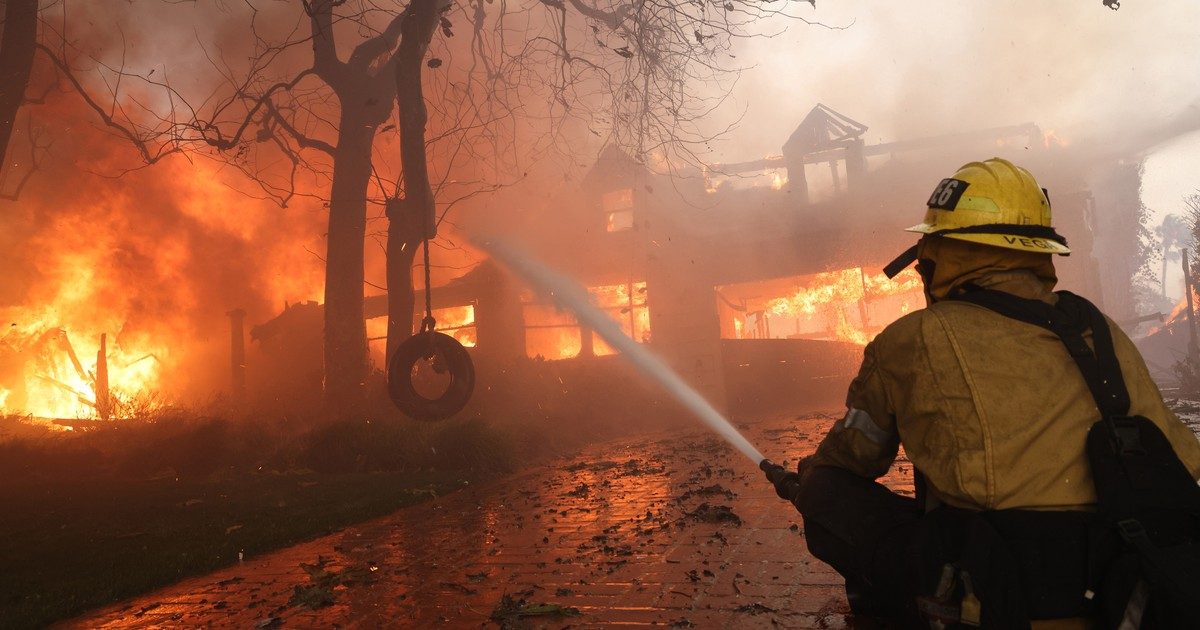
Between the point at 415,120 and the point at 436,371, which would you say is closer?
the point at 436,371

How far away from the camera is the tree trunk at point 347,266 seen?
37.3 ft

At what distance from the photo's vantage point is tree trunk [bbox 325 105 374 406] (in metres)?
11.4

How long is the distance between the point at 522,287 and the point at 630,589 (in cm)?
1769

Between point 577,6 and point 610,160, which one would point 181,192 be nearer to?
point 610,160

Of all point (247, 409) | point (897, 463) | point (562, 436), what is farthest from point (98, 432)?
point (897, 463)

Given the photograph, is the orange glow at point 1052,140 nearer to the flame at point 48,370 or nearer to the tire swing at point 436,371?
the tire swing at point 436,371

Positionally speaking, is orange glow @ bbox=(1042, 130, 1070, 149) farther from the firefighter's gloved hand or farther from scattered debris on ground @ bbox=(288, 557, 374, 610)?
scattered debris on ground @ bbox=(288, 557, 374, 610)

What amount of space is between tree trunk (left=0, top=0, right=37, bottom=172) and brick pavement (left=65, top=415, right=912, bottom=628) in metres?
6.08

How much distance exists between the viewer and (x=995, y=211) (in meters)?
2.17

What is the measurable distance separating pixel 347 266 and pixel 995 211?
11.2 m

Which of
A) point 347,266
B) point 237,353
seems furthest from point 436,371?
point 237,353

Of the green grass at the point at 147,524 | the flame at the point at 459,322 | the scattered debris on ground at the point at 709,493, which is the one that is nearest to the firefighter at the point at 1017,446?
the scattered debris on ground at the point at 709,493

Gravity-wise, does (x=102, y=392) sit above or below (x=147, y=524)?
above

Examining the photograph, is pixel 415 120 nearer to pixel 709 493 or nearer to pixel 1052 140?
pixel 709 493
